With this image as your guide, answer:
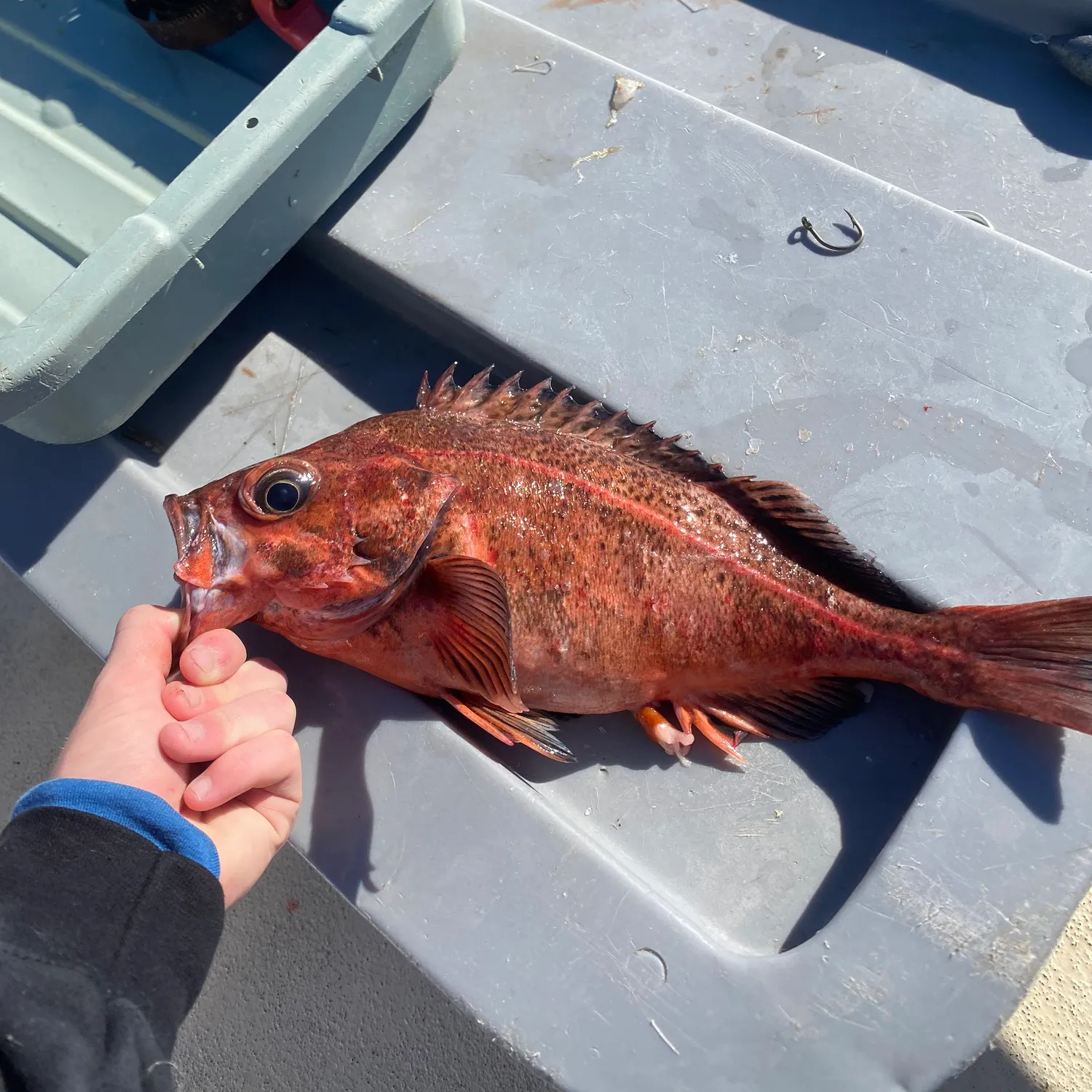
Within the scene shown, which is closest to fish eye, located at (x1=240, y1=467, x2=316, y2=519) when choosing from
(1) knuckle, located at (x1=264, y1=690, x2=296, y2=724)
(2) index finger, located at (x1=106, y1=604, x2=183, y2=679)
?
(2) index finger, located at (x1=106, y1=604, x2=183, y2=679)

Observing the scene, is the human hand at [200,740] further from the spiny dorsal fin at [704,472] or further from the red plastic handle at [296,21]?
the red plastic handle at [296,21]

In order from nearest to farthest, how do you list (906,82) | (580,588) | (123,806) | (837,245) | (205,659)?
1. (123,806)
2. (205,659)
3. (580,588)
4. (837,245)
5. (906,82)

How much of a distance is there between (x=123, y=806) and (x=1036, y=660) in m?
1.95

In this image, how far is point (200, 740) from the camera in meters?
1.54

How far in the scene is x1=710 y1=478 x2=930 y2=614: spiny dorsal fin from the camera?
1984 millimetres

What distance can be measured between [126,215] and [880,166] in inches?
106

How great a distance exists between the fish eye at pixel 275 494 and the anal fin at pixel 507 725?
624 mm

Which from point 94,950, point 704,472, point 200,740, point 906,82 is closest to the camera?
point 94,950

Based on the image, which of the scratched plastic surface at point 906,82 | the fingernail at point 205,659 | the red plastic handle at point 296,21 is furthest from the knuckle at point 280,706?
the scratched plastic surface at point 906,82

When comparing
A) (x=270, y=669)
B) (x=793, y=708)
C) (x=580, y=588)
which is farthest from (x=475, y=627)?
(x=793, y=708)

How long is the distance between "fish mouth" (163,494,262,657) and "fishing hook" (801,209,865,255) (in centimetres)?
186

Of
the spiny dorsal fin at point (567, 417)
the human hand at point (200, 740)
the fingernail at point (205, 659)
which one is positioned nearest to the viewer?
the human hand at point (200, 740)

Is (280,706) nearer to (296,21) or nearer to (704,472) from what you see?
(704,472)

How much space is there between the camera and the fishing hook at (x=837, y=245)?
7.57 feet
